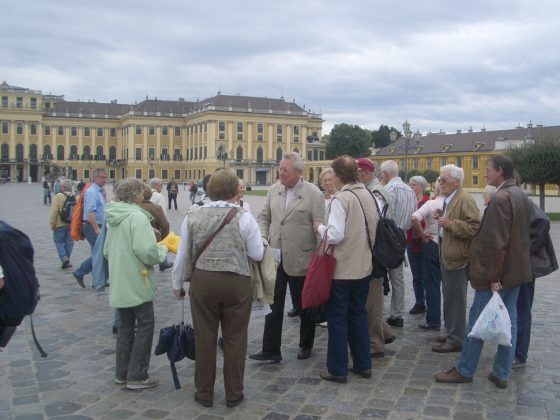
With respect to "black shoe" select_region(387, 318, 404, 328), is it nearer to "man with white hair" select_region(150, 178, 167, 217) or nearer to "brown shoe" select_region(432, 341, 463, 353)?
"brown shoe" select_region(432, 341, 463, 353)

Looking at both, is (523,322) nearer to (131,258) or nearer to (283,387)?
(283,387)

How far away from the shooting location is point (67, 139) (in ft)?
360

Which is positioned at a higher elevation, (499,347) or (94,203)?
(94,203)

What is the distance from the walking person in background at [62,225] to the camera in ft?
34.7

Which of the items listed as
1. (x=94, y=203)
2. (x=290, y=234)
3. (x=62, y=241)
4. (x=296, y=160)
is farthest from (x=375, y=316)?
(x=62, y=241)

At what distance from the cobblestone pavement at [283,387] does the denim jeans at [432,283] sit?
0.76 feet

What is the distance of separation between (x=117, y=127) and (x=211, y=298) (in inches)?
4602

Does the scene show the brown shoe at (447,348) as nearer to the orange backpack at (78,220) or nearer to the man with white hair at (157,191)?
the man with white hair at (157,191)

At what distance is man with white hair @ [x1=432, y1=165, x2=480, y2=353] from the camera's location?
18.2 ft

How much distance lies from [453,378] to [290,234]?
6.42 feet

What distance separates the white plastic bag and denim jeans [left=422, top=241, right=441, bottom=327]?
206 centimetres

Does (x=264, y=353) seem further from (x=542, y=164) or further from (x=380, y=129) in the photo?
(x=380, y=129)

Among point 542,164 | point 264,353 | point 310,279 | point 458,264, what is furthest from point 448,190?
point 542,164

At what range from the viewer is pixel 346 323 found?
5062mm
